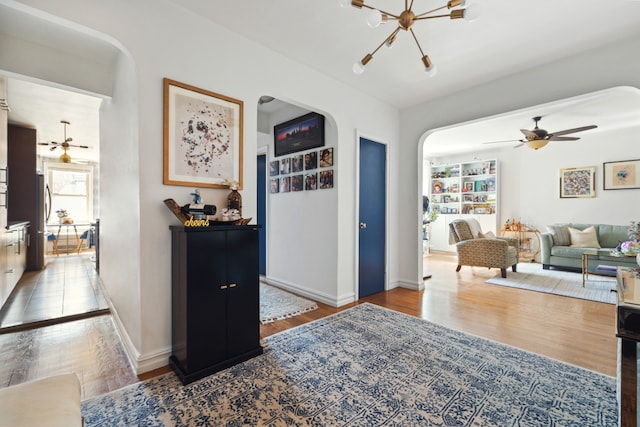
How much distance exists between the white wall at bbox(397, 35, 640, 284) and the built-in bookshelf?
7.39 ft

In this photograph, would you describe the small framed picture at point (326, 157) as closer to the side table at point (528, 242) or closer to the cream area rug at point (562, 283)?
the cream area rug at point (562, 283)

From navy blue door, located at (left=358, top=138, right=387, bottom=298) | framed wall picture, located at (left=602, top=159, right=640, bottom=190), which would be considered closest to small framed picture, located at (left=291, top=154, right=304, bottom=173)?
navy blue door, located at (left=358, top=138, right=387, bottom=298)

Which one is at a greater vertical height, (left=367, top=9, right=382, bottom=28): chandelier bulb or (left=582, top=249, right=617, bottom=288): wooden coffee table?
(left=367, top=9, right=382, bottom=28): chandelier bulb

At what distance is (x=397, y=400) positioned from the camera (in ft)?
5.68

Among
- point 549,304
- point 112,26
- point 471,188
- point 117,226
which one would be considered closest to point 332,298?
point 117,226

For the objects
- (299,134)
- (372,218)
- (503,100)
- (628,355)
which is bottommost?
(628,355)

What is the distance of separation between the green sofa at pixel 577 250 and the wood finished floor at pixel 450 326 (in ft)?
6.38

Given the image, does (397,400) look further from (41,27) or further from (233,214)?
(41,27)

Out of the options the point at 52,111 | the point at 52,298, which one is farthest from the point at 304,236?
the point at 52,111

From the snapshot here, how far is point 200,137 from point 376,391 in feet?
7.36

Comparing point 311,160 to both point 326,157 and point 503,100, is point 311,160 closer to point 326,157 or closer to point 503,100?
point 326,157

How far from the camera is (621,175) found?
5.54 metres

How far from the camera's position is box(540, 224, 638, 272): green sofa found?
4981mm

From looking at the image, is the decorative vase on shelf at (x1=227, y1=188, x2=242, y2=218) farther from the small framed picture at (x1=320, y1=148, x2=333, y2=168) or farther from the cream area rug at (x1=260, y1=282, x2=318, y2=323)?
the small framed picture at (x1=320, y1=148, x2=333, y2=168)
